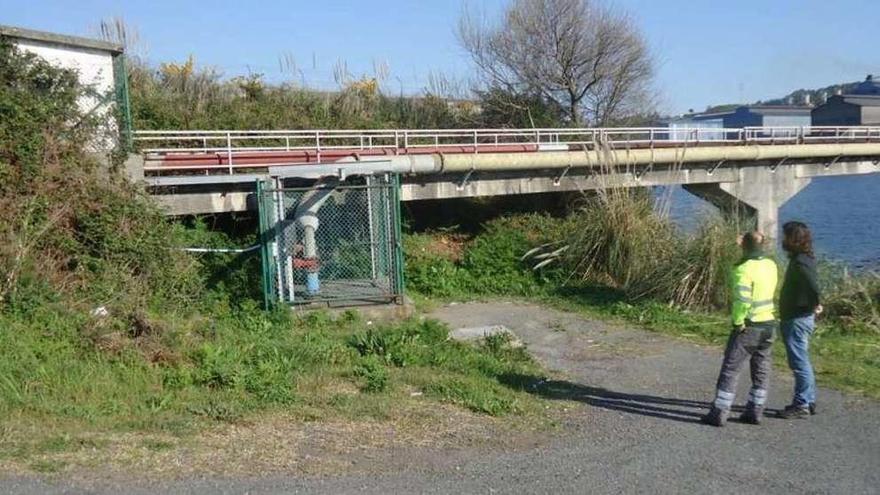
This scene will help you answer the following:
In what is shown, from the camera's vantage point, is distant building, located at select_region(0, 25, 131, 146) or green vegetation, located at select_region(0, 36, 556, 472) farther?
distant building, located at select_region(0, 25, 131, 146)

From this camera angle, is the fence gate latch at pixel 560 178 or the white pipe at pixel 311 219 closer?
the white pipe at pixel 311 219

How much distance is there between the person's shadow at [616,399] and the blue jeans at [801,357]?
53cm

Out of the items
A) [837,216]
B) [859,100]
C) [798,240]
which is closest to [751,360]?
[798,240]

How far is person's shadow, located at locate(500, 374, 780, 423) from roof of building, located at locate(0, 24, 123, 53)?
952 centimetres

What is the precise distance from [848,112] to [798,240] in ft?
290

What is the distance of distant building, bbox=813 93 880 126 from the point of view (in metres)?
83.8

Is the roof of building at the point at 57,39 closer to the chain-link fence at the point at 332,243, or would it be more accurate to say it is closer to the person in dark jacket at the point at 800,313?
the chain-link fence at the point at 332,243

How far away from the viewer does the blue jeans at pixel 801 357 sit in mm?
7188

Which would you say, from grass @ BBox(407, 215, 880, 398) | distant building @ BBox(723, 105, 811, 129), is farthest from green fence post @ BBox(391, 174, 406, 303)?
distant building @ BBox(723, 105, 811, 129)

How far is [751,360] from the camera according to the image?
7.02 metres

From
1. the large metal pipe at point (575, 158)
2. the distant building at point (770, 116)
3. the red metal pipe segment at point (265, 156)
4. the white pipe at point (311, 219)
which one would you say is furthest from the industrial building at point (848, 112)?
the white pipe at point (311, 219)

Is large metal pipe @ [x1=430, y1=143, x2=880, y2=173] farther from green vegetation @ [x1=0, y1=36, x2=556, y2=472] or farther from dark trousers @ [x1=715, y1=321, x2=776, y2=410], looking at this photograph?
dark trousers @ [x1=715, y1=321, x2=776, y2=410]

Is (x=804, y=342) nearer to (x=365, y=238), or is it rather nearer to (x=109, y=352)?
(x=109, y=352)

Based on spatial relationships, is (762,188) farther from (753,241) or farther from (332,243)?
(753,241)
